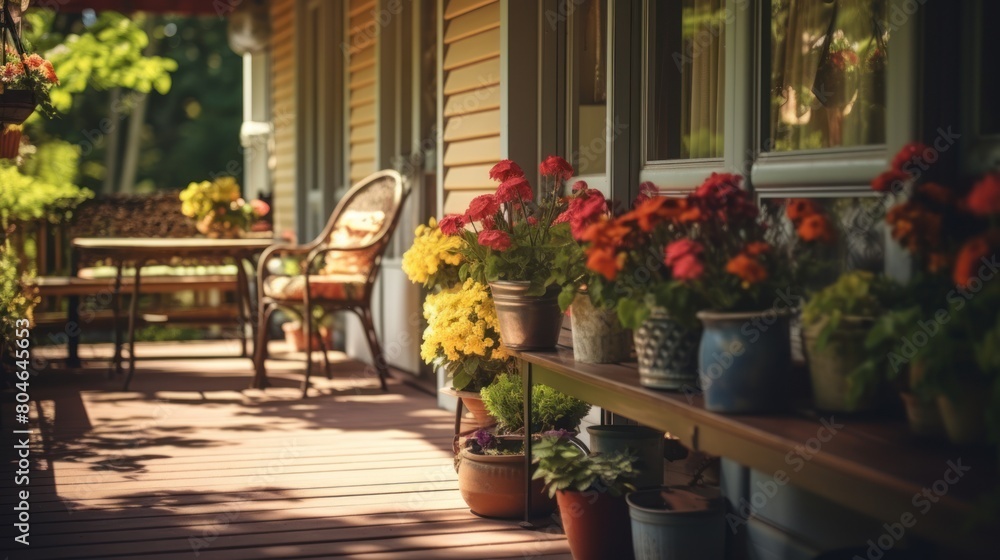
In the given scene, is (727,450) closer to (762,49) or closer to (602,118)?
(762,49)

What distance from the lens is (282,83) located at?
9.41 metres

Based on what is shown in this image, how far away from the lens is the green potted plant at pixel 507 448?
3.47 metres

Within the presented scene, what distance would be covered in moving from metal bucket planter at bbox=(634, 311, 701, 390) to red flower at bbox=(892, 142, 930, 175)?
55cm

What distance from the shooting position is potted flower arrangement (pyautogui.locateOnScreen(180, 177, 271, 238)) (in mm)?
7129

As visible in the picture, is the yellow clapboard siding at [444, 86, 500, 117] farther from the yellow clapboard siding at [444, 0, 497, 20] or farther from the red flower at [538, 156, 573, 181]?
the red flower at [538, 156, 573, 181]

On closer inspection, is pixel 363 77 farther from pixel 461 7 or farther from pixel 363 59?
pixel 461 7

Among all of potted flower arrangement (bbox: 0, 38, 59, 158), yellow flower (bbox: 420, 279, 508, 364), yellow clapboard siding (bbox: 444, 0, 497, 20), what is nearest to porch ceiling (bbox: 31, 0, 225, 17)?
yellow clapboard siding (bbox: 444, 0, 497, 20)

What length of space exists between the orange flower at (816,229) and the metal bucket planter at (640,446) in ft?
3.63

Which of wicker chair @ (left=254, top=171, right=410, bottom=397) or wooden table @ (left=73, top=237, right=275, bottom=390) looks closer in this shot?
wicker chair @ (left=254, top=171, right=410, bottom=397)

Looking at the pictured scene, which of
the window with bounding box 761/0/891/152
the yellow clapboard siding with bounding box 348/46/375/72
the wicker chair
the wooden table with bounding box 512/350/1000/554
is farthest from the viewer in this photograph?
the yellow clapboard siding with bounding box 348/46/375/72

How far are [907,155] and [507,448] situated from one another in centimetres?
177

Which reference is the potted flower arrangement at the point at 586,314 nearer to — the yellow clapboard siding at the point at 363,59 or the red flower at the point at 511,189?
the red flower at the point at 511,189

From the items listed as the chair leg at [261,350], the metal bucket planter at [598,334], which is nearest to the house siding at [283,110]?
the chair leg at [261,350]

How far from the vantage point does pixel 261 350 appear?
6074 mm
